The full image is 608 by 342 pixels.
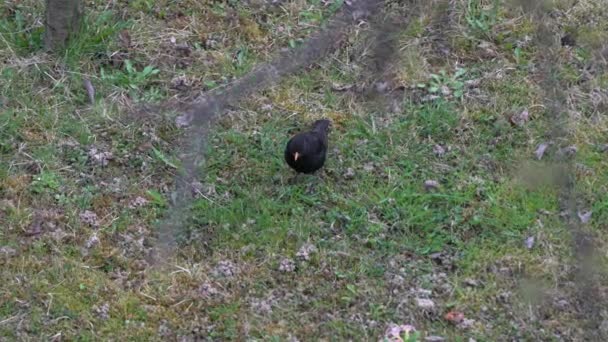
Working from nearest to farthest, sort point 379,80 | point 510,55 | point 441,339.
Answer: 1. point 379,80
2. point 441,339
3. point 510,55

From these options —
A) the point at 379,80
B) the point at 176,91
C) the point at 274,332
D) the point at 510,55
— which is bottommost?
the point at 274,332

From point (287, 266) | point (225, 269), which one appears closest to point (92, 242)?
point (225, 269)

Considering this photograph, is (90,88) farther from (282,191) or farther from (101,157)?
(282,191)

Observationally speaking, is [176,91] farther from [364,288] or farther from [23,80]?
[364,288]

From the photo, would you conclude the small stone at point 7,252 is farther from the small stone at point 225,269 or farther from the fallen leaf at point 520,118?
the fallen leaf at point 520,118

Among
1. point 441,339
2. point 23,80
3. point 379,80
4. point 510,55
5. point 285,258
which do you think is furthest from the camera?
point 510,55

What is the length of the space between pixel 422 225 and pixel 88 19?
8.10 feet

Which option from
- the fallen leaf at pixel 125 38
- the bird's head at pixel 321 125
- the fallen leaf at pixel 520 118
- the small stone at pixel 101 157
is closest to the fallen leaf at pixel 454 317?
the bird's head at pixel 321 125

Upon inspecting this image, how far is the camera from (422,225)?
4.64 metres

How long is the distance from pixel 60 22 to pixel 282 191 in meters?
1.71

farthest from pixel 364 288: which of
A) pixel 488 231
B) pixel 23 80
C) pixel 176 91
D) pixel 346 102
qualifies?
pixel 23 80

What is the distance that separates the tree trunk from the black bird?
1.55m

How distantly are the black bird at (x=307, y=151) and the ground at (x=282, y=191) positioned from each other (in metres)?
0.14

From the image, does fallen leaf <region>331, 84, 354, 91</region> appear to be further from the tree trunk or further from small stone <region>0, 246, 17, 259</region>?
small stone <region>0, 246, 17, 259</region>
